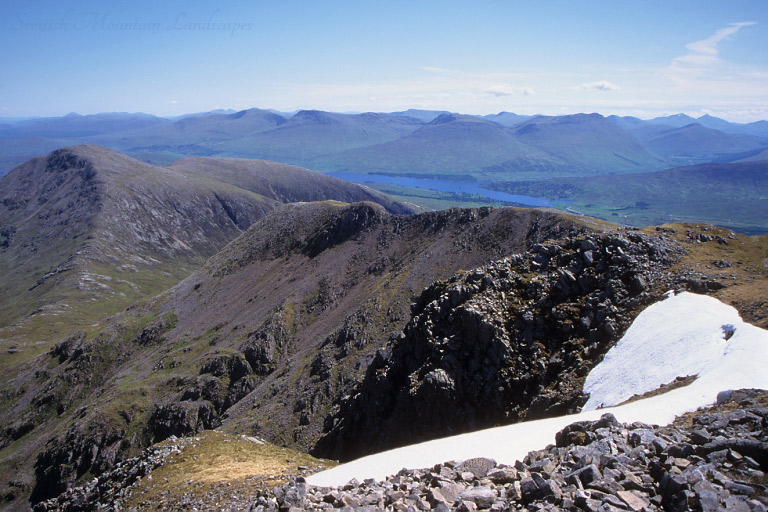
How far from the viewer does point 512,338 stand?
43125 millimetres

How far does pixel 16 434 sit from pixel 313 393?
104455 millimetres

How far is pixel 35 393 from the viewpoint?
438 ft

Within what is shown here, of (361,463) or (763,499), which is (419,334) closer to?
(361,463)

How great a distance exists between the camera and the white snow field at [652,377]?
24.2m

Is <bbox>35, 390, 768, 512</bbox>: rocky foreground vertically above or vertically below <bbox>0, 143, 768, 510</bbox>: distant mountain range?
above

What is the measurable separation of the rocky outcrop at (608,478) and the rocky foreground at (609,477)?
3 centimetres

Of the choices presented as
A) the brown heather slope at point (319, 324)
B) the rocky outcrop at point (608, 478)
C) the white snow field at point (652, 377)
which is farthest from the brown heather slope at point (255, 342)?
the rocky outcrop at point (608, 478)

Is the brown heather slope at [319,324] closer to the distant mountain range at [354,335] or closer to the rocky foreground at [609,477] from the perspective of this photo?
the distant mountain range at [354,335]

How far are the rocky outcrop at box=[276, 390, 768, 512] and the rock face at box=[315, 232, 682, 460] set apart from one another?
15.0 m

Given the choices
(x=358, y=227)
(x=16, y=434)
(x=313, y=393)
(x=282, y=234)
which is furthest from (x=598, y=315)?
(x=16, y=434)

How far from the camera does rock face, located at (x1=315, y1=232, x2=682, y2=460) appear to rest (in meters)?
38.3

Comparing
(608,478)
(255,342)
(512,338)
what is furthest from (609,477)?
(255,342)

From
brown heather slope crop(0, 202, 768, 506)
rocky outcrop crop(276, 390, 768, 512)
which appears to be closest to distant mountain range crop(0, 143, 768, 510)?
brown heather slope crop(0, 202, 768, 506)

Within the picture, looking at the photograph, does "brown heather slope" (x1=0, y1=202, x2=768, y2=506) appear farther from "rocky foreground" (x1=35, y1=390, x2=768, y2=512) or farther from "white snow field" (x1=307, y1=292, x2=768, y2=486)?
"rocky foreground" (x1=35, y1=390, x2=768, y2=512)
